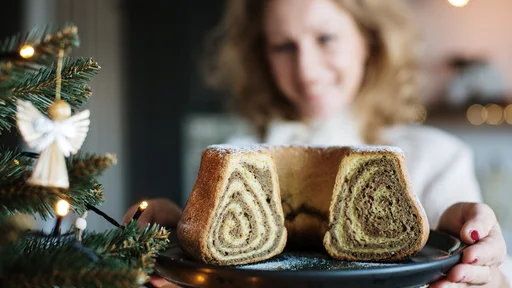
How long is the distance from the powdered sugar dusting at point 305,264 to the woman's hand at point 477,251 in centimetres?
9

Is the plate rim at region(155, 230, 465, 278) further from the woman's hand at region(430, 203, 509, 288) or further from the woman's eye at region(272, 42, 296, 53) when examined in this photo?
the woman's eye at region(272, 42, 296, 53)

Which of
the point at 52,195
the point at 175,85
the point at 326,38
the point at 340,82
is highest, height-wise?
the point at 175,85

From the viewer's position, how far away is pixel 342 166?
0.72m

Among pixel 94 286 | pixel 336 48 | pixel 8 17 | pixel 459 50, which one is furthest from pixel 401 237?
pixel 459 50

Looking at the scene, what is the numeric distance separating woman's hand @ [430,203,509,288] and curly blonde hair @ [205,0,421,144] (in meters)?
0.93

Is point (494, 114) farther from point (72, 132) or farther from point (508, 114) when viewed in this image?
point (72, 132)

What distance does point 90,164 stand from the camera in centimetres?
44

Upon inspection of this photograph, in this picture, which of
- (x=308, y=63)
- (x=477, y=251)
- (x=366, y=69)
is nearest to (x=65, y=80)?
(x=477, y=251)

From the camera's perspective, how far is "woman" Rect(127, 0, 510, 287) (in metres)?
1.43

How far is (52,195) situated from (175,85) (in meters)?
2.99

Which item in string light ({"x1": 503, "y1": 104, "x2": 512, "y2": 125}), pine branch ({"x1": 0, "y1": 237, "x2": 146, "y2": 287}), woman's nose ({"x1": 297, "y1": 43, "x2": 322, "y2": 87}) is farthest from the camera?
string light ({"x1": 503, "y1": 104, "x2": 512, "y2": 125})

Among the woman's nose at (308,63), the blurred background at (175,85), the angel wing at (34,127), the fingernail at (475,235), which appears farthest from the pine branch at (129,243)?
the blurred background at (175,85)

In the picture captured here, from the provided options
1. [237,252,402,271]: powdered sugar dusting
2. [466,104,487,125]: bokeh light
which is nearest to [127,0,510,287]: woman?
[237,252,402,271]: powdered sugar dusting

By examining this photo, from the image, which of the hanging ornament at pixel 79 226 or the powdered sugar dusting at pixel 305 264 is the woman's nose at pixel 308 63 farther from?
the hanging ornament at pixel 79 226
